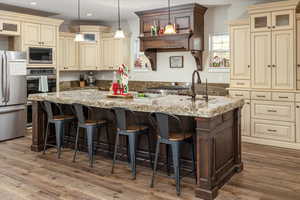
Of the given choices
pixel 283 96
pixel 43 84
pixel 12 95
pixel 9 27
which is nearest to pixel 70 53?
pixel 43 84

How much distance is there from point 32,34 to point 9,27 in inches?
19.8

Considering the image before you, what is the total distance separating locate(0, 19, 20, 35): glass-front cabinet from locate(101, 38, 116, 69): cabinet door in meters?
Result: 2.36

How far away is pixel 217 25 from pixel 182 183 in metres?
3.90

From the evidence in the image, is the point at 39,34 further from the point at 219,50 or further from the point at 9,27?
the point at 219,50


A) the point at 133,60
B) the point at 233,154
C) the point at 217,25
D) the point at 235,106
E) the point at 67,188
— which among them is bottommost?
the point at 67,188

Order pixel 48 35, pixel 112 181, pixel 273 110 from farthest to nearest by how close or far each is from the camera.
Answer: pixel 48 35, pixel 273 110, pixel 112 181

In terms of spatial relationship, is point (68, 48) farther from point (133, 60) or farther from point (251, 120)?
point (251, 120)

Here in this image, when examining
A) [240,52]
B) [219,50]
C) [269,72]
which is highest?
[219,50]

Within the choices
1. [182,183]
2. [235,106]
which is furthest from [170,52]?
[182,183]

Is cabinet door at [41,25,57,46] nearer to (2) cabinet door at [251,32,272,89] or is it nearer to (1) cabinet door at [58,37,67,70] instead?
(1) cabinet door at [58,37,67,70]

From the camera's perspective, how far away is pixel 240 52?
5375 millimetres

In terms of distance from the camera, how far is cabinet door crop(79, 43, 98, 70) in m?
7.65

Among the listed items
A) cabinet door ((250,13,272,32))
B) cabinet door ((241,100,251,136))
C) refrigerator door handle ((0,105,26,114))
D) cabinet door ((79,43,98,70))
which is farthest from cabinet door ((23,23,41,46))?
cabinet door ((241,100,251,136))

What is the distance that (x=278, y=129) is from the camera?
4.96 metres
